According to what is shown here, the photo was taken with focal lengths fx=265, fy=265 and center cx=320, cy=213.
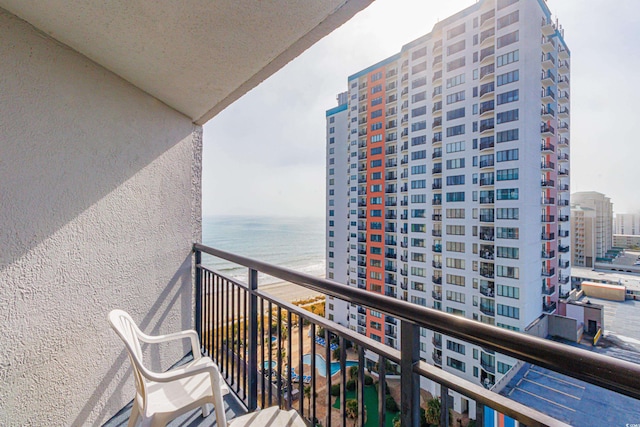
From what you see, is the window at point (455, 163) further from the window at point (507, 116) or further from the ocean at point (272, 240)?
the ocean at point (272, 240)

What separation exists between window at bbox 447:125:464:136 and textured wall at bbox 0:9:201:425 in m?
11.5

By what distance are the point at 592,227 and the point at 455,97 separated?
→ 694 centimetres

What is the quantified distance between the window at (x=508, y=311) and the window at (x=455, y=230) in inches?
113

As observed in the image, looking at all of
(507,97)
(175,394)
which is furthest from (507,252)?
(175,394)

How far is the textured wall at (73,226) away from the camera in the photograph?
3.76 feet

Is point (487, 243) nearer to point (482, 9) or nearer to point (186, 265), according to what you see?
point (482, 9)

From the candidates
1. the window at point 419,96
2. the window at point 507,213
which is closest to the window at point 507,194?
the window at point 507,213

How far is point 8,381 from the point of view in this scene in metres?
1.14

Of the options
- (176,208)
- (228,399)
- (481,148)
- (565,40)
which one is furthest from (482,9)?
(228,399)

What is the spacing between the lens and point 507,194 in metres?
9.16

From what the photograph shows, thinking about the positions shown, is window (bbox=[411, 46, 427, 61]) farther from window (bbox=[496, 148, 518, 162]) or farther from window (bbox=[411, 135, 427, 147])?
window (bbox=[496, 148, 518, 162])

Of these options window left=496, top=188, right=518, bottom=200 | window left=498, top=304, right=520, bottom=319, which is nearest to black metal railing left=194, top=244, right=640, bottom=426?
window left=498, top=304, right=520, bottom=319

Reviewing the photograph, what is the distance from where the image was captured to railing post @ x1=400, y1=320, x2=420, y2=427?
679 mm

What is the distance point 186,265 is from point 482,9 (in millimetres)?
13489
